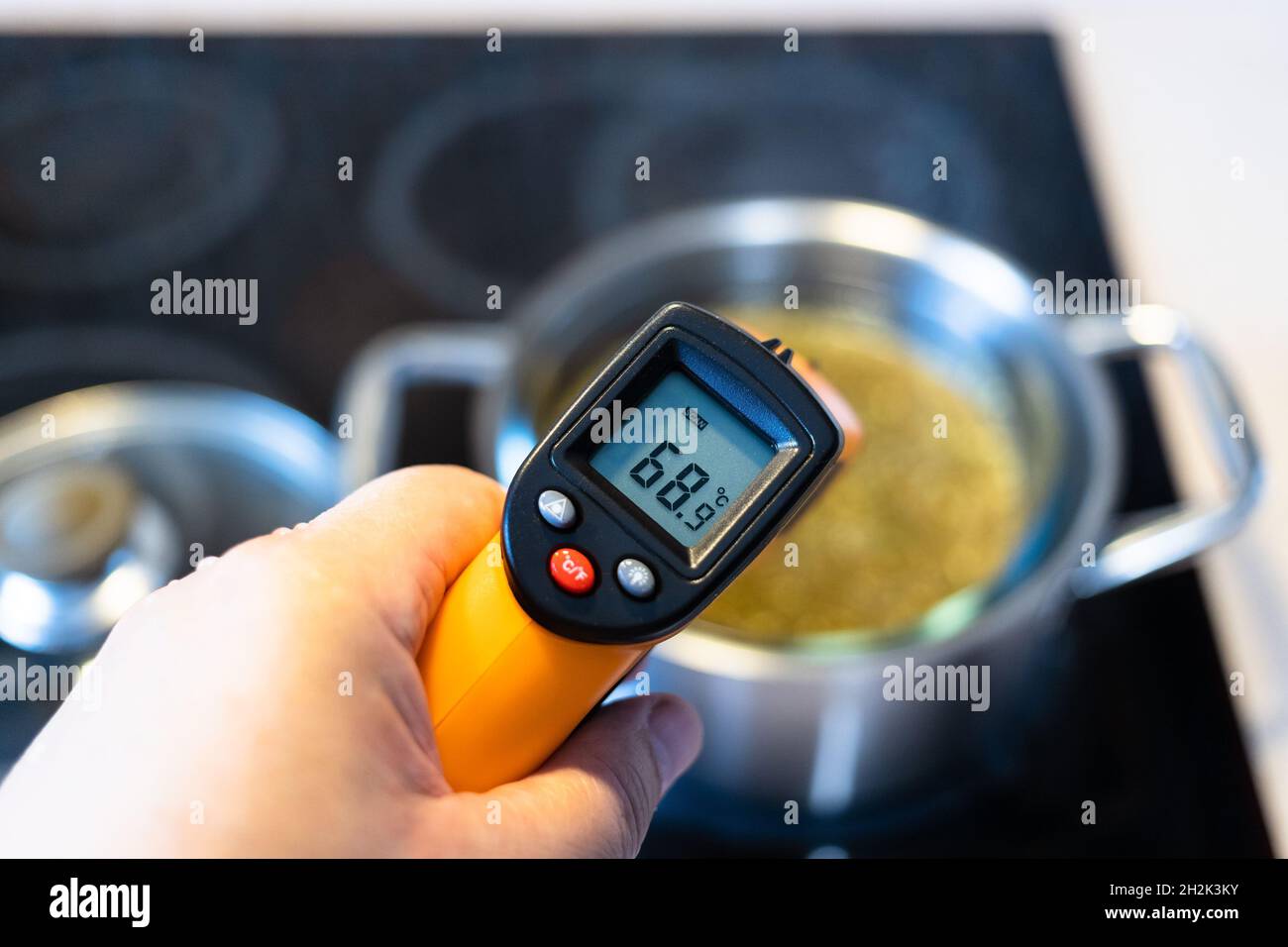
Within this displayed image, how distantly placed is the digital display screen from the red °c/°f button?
0.11 ft

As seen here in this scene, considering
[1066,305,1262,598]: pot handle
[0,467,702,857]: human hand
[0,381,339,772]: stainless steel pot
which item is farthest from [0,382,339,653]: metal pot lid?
[1066,305,1262,598]: pot handle

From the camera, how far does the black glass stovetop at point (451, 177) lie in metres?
0.81

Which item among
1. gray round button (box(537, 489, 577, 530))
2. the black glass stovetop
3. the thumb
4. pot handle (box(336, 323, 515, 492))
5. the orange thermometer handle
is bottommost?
the thumb

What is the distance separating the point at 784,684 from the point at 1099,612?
27cm

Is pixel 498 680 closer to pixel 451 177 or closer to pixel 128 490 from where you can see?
pixel 128 490

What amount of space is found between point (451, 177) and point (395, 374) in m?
0.27

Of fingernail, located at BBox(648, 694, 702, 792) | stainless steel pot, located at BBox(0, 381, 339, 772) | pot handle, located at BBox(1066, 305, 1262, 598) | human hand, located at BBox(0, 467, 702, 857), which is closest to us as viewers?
human hand, located at BBox(0, 467, 702, 857)

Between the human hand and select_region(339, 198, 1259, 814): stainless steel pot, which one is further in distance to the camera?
select_region(339, 198, 1259, 814): stainless steel pot

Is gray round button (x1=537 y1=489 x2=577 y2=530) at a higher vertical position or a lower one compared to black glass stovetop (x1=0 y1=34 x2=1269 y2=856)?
lower

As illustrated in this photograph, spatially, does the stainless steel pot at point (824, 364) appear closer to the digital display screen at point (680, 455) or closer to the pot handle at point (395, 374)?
the pot handle at point (395, 374)

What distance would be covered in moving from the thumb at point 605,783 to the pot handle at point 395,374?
0.22 m

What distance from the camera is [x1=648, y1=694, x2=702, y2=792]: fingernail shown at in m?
0.50

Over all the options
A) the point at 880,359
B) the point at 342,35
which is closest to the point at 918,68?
the point at 880,359

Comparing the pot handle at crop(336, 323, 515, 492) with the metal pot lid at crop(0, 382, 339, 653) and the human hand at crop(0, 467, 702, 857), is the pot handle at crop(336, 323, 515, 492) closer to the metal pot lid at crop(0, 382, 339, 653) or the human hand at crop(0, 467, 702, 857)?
the metal pot lid at crop(0, 382, 339, 653)
